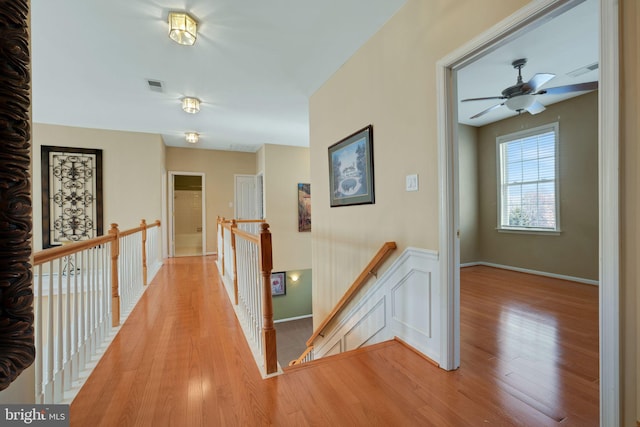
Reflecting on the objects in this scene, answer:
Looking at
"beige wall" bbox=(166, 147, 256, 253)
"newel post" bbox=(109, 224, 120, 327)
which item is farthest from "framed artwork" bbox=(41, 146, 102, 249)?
"newel post" bbox=(109, 224, 120, 327)

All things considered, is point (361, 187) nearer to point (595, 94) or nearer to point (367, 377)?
point (367, 377)

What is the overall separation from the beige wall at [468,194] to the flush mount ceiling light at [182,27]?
464cm

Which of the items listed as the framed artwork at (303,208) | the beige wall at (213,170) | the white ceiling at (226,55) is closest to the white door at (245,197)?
the beige wall at (213,170)

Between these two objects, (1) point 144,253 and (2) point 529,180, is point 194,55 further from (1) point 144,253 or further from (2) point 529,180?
(2) point 529,180

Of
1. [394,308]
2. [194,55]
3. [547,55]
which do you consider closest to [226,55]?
[194,55]

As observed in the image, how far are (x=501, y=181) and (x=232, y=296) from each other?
4.88m

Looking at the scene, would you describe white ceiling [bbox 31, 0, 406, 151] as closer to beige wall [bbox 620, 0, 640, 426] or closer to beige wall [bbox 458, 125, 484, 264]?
beige wall [bbox 620, 0, 640, 426]

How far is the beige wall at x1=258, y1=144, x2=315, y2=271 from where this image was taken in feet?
20.9

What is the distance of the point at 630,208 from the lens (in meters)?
1.00

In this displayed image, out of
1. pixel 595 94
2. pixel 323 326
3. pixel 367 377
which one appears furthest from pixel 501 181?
pixel 367 377

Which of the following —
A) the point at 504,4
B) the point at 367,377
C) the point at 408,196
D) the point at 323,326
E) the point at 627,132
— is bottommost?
the point at 323,326

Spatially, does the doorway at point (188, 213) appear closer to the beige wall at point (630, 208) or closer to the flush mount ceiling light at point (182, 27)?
the flush mount ceiling light at point (182, 27)

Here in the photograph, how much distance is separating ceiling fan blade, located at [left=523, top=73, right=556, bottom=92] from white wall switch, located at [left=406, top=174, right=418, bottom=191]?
1654 millimetres

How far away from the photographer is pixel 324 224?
3.56 m
